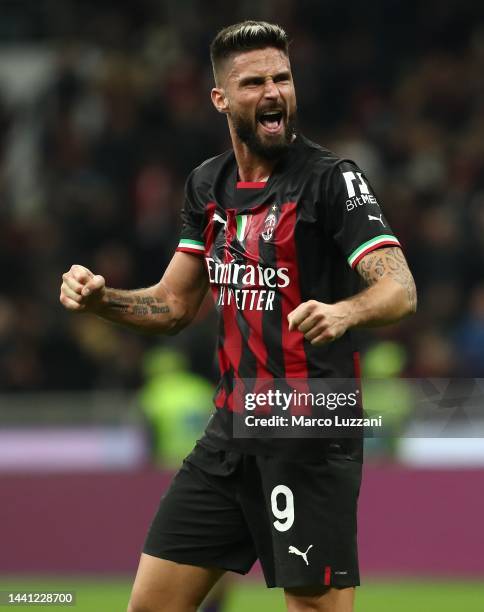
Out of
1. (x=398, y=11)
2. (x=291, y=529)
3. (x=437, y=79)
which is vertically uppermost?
(x=398, y=11)

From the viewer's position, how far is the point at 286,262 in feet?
14.1

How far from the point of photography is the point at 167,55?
13375 millimetres

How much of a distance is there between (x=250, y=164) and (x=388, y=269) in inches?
Result: 29.1

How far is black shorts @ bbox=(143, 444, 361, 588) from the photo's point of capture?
4168 mm

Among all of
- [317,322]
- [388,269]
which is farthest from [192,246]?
[317,322]

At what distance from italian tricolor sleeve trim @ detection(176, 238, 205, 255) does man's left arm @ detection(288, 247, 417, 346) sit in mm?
794

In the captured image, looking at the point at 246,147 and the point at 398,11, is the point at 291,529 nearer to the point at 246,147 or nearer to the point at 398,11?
the point at 246,147

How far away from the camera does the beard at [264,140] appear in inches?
173

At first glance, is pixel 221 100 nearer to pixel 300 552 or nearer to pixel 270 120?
pixel 270 120

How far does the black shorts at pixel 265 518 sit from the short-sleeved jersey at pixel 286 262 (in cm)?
9

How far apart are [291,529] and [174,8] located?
411 inches

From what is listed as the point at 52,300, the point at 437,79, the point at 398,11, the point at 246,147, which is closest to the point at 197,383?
the point at 52,300

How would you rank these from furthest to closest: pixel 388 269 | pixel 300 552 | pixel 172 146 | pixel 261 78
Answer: pixel 172 146
pixel 261 78
pixel 300 552
pixel 388 269

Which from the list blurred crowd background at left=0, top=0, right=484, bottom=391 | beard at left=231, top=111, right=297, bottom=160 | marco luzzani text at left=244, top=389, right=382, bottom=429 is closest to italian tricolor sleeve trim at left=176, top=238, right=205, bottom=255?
beard at left=231, top=111, right=297, bottom=160
